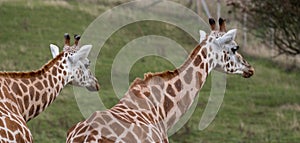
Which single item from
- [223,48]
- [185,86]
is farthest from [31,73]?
[223,48]

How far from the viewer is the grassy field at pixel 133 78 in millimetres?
19641

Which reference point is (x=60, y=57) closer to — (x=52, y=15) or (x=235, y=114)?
(x=235, y=114)

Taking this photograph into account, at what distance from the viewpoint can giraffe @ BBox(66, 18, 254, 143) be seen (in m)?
9.66

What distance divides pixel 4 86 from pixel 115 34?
16.2 meters

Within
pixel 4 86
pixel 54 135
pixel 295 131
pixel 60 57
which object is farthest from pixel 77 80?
pixel 295 131

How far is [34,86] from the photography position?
12.0 m

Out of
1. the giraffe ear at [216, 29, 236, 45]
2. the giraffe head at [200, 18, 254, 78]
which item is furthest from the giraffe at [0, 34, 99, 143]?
the giraffe ear at [216, 29, 236, 45]

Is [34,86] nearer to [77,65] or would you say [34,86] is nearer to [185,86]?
[77,65]

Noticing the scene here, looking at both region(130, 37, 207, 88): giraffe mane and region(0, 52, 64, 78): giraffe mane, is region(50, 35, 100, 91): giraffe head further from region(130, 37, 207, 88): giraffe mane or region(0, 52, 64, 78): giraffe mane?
region(130, 37, 207, 88): giraffe mane

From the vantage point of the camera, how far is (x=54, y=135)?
18672mm

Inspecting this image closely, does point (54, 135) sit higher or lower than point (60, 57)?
lower

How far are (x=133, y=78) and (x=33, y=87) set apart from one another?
11.6 m

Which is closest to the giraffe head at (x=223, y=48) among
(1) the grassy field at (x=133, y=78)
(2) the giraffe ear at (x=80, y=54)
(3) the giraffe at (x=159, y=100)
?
(3) the giraffe at (x=159, y=100)

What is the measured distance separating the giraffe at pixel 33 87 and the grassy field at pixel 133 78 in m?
5.59
